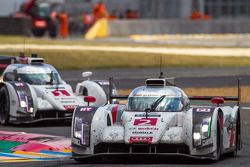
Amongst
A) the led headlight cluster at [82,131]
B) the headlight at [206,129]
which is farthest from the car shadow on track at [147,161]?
the headlight at [206,129]

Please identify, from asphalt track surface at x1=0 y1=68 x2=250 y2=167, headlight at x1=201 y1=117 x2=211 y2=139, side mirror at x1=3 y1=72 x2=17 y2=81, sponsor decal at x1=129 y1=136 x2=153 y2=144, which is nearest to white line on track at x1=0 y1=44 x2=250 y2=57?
asphalt track surface at x1=0 y1=68 x2=250 y2=167

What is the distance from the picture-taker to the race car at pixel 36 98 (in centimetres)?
2091

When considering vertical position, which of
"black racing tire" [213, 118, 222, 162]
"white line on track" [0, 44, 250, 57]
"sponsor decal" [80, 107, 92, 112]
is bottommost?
"white line on track" [0, 44, 250, 57]

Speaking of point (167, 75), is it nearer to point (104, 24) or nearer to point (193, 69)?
point (193, 69)

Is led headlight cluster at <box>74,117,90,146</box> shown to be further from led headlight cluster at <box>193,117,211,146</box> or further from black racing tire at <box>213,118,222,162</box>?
black racing tire at <box>213,118,222,162</box>

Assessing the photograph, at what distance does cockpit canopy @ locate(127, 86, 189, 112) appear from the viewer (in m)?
15.0

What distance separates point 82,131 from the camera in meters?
14.6

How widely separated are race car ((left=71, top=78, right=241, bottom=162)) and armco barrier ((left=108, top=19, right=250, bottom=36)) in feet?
171

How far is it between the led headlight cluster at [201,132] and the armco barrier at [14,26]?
46.7 meters

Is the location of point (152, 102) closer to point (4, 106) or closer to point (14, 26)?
point (4, 106)

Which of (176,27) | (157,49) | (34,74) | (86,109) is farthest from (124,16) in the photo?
(86,109)

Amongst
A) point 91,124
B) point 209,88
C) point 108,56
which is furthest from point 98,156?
point 108,56

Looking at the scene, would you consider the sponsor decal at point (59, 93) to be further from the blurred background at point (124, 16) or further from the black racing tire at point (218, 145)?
the blurred background at point (124, 16)

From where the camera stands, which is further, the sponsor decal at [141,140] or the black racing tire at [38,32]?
the black racing tire at [38,32]
